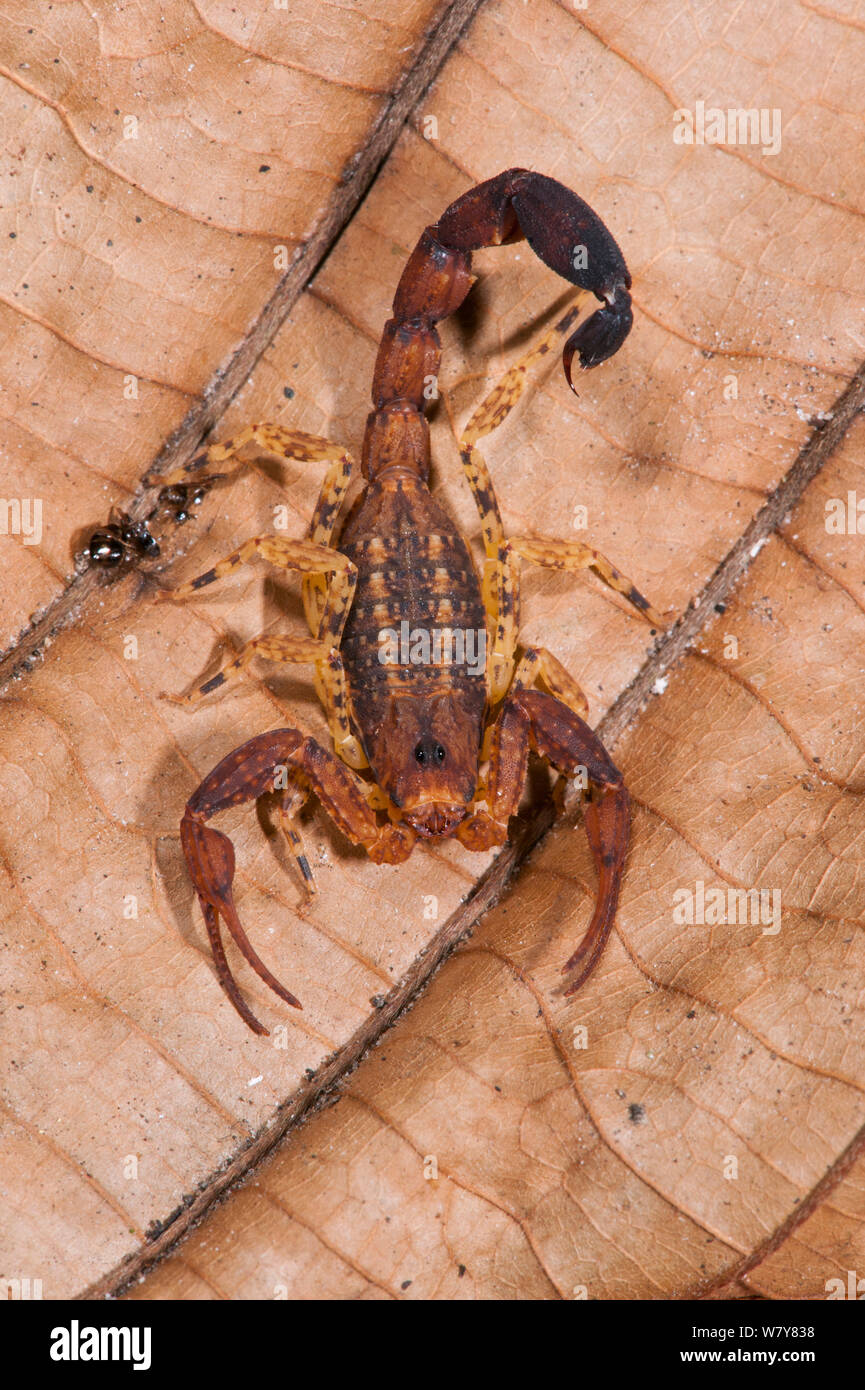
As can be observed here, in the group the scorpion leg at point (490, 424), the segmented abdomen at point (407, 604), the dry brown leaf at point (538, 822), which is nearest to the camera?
the dry brown leaf at point (538, 822)

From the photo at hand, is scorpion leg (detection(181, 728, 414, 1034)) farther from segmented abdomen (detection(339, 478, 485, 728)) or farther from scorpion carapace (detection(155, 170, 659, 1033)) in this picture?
segmented abdomen (detection(339, 478, 485, 728))

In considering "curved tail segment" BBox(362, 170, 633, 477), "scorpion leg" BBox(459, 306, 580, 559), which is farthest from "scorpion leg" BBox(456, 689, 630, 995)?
"curved tail segment" BBox(362, 170, 633, 477)

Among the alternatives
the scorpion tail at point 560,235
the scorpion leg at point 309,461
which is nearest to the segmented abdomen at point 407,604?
the scorpion leg at point 309,461

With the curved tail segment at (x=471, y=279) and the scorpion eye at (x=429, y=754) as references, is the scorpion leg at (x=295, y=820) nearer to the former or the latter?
the scorpion eye at (x=429, y=754)

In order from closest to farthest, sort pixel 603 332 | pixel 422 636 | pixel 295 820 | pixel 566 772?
pixel 603 332 → pixel 566 772 → pixel 295 820 → pixel 422 636

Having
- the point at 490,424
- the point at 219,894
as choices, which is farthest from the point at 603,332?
the point at 219,894

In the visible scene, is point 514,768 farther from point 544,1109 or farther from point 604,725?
point 544,1109

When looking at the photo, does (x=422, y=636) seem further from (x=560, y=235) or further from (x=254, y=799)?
(x=560, y=235)

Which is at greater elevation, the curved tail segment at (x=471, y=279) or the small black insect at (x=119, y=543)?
the curved tail segment at (x=471, y=279)
